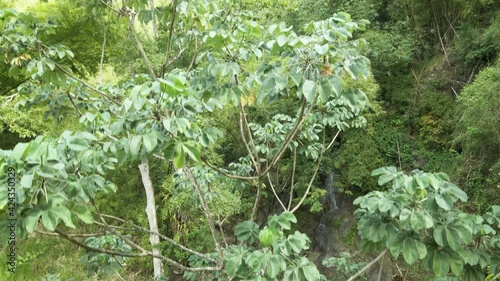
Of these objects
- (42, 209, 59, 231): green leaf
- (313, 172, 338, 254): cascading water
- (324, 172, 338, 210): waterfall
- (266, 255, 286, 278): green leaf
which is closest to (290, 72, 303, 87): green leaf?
(266, 255, 286, 278): green leaf

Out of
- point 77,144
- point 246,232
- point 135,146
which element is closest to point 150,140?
point 135,146

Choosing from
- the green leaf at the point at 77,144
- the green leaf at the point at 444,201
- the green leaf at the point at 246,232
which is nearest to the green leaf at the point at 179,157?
the green leaf at the point at 77,144

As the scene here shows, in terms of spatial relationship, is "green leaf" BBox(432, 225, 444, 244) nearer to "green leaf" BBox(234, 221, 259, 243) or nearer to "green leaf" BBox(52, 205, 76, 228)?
"green leaf" BBox(234, 221, 259, 243)

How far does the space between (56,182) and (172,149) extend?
40cm

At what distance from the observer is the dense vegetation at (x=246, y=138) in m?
1.33

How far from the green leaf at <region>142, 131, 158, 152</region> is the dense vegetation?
12 millimetres

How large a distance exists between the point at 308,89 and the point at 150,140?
0.60m

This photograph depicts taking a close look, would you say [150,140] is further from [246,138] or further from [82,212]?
[246,138]

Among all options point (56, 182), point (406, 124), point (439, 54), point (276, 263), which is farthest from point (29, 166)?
point (439, 54)

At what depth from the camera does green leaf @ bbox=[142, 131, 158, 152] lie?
118cm

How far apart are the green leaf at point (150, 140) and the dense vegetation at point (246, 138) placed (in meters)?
0.01

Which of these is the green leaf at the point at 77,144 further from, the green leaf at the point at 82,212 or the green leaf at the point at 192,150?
the green leaf at the point at 192,150

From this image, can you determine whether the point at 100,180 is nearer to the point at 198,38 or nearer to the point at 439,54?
the point at 198,38

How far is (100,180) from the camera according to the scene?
1.30 metres
